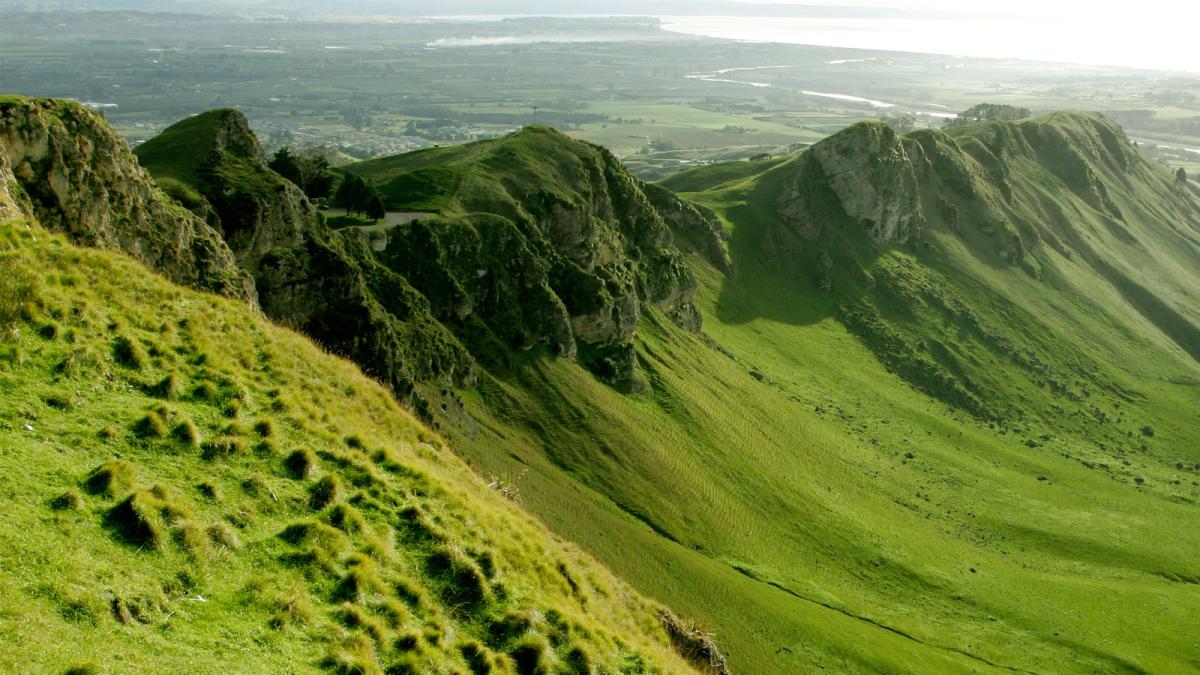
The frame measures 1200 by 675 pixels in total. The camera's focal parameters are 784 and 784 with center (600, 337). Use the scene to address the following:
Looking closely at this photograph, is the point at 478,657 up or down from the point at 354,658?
down

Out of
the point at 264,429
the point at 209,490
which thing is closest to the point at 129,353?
the point at 264,429

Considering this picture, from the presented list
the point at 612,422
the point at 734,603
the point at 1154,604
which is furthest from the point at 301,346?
the point at 1154,604

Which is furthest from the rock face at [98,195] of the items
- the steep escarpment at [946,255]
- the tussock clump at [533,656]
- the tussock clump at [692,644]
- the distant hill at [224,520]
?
the steep escarpment at [946,255]

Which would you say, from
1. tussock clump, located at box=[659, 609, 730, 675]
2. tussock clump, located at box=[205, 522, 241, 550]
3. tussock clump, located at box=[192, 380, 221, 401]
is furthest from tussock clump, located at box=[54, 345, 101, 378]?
tussock clump, located at box=[659, 609, 730, 675]

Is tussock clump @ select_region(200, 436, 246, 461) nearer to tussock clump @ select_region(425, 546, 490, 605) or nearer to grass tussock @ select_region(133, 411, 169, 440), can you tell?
grass tussock @ select_region(133, 411, 169, 440)

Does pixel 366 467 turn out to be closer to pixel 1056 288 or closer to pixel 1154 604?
pixel 1154 604

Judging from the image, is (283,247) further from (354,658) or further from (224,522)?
(354,658)

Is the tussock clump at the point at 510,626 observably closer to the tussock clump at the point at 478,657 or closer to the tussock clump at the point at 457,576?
the tussock clump at the point at 478,657
